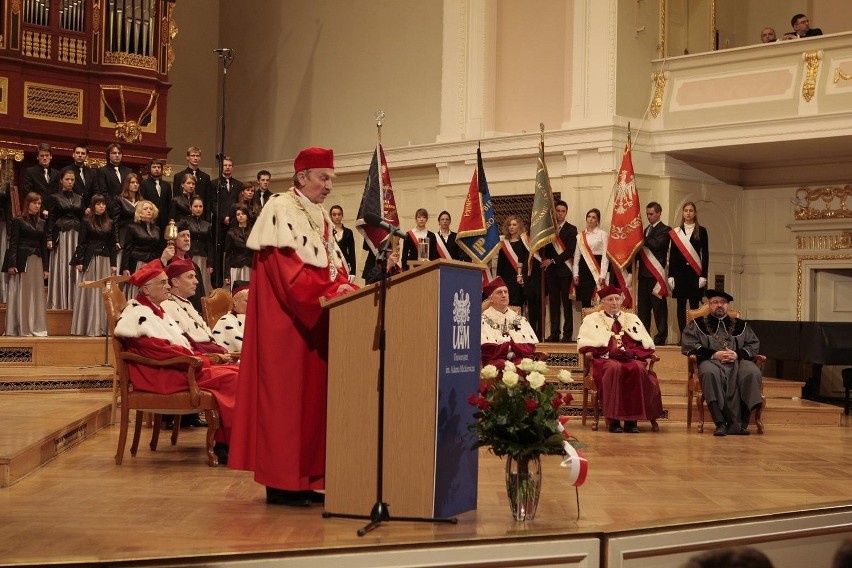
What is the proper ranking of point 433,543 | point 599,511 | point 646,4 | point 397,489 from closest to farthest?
point 433,543 < point 397,489 < point 599,511 < point 646,4

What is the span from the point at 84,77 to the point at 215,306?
7006 millimetres

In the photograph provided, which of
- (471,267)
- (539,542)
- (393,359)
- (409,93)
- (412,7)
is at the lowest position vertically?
(539,542)

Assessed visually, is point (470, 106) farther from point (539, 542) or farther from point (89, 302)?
point (539, 542)

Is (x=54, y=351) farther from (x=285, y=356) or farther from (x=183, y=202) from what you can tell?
(x=285, y=356)

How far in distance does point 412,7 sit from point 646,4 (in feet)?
11.8

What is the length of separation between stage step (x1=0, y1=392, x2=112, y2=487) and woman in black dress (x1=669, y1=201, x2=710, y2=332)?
20.4 feet

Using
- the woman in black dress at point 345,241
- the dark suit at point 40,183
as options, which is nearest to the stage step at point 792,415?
the woman in black dress at point 345,241

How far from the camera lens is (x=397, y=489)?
4793 millimetres

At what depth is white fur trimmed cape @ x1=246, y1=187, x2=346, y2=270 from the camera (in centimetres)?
517

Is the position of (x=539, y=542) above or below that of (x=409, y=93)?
below

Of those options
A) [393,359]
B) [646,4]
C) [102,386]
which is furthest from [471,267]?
[646,4]

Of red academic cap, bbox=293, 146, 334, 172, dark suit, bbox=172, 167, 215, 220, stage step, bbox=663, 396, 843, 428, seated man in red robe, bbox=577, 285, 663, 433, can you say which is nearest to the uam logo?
red academic cap, bbox=293, 146, 334, 172

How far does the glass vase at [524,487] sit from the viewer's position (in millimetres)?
5086

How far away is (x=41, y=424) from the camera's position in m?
7.36
